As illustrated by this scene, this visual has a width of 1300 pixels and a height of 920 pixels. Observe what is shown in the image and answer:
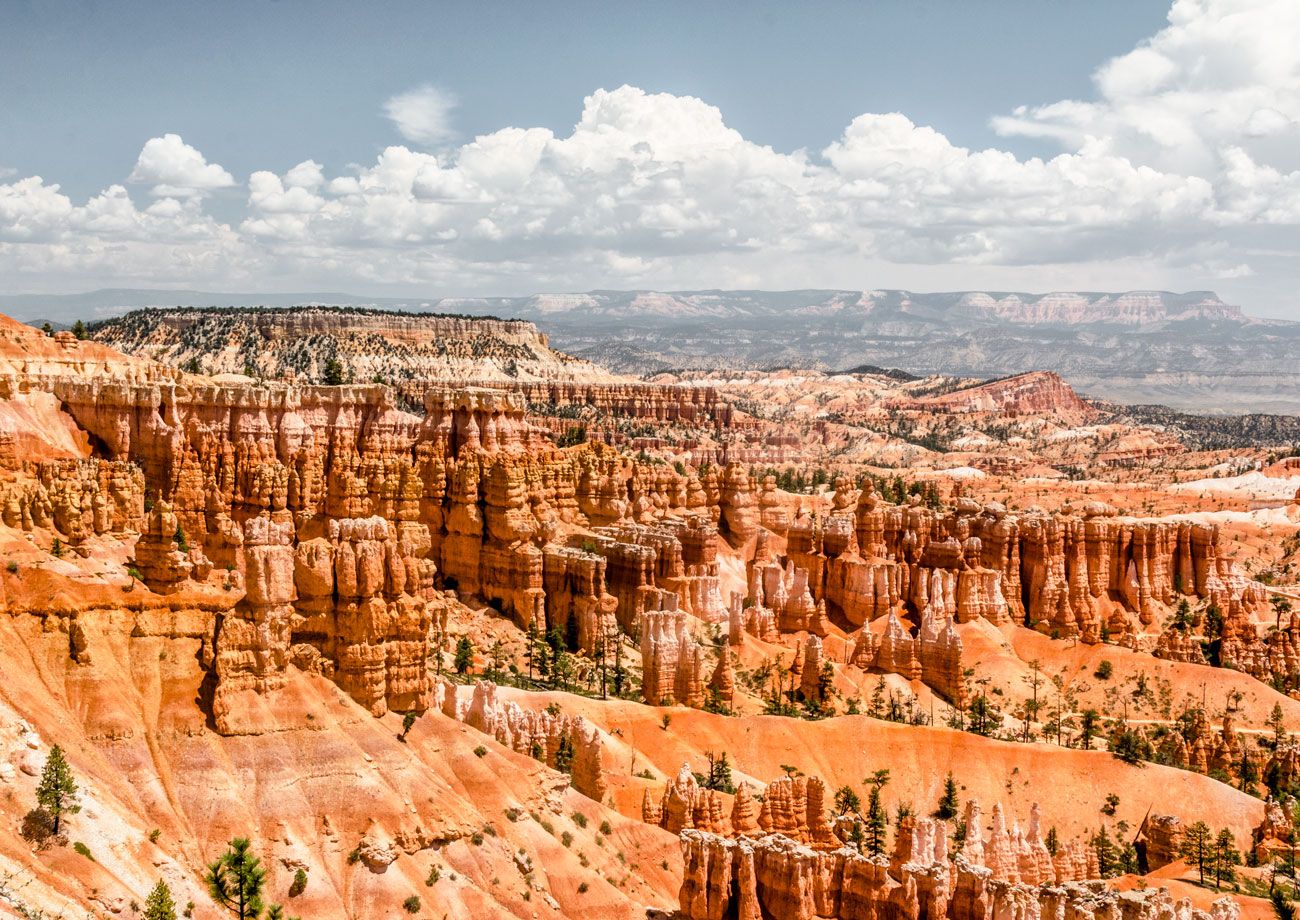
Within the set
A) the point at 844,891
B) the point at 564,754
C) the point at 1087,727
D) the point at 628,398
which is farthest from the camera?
the point at 628,398

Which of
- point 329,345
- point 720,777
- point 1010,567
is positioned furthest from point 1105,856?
point 329,345

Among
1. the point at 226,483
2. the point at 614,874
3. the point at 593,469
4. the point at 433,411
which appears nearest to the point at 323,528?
the point at 226,483

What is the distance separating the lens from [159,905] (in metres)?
24.5

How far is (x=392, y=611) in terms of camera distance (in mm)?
35312

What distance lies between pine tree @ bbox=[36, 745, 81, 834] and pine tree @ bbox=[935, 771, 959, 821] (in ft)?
118

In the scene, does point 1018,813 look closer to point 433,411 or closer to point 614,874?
point 614,874

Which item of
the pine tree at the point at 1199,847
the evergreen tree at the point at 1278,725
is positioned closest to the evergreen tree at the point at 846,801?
the pine tree at the point at 1199,847

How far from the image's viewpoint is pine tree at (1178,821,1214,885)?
4653cm

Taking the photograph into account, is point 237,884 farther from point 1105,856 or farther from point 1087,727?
point 1087,727

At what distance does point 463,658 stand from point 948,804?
863 inches

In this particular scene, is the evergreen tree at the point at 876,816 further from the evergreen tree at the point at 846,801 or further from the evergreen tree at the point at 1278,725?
the evergreen tree at the point at 1278,725

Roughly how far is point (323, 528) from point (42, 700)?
107ft

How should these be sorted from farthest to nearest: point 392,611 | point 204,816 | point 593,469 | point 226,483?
point 593,469
point 226,483
point 392,611
point 204,816

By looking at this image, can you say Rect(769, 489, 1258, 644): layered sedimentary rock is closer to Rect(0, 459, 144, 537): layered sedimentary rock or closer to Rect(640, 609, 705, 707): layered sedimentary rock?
Rect(640, 609, 705, 707): layered sedimentary rock
